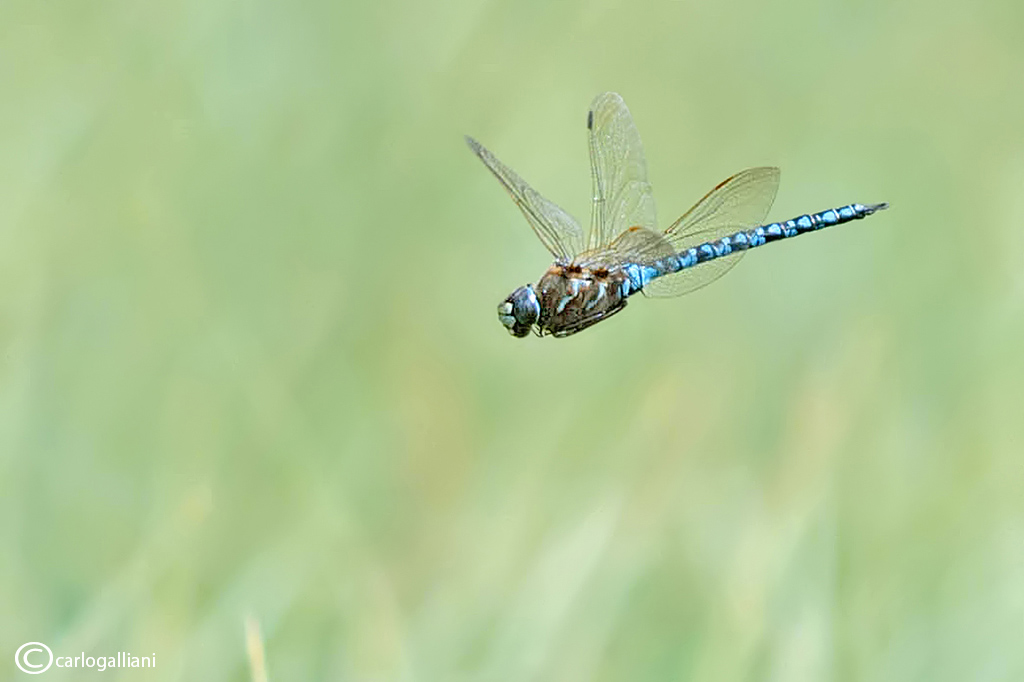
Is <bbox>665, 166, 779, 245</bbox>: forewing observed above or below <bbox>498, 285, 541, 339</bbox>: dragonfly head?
above

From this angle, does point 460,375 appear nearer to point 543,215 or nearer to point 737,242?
point 543,215

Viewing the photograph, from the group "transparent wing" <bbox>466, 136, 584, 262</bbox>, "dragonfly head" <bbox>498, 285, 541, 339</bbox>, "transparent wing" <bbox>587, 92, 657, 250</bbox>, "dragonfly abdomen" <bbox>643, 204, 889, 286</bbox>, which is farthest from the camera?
"dragonfly abdomen" <bbox>643, 204, 889, 286</bbox>

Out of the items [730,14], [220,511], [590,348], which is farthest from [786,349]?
[730,14]

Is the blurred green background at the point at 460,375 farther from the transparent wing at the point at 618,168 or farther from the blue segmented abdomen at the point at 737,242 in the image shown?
the transparent wing at the point at 618,168

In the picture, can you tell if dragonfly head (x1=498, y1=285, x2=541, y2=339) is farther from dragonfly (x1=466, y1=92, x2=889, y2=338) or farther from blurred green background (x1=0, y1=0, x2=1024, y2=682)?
blurred green background (x1=0, y1=0, x2=1024, y2=682)

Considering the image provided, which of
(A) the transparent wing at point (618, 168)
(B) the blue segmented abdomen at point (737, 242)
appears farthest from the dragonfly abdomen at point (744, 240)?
(A) the transparent wing at point (618, 168)

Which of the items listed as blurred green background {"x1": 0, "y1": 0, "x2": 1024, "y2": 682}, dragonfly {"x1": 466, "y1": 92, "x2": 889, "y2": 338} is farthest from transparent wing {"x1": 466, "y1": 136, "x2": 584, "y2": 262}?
blurred green background {"x1": 0, "y1": 0, "x2": 1024, "y2": 682}

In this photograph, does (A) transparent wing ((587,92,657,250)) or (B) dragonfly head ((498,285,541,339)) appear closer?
(B) dragonfly head ((498,285,541,339))

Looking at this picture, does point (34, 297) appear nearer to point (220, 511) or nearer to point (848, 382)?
point (220, 511)
